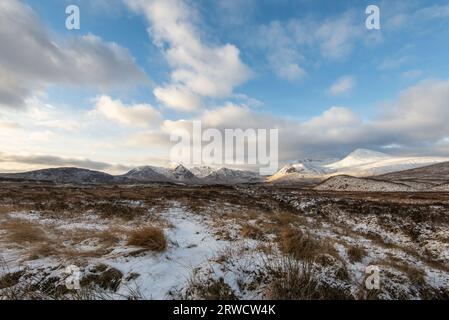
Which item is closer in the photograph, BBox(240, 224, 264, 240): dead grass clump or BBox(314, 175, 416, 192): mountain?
BBox(240, 224, 264, 240): dead grass clump

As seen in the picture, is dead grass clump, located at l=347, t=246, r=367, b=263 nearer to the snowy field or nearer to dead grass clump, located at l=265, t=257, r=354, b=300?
the snowy field

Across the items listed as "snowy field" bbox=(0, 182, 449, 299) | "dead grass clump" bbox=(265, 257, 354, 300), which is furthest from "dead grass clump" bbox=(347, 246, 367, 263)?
"dead grass clump" bbox=(265, 257, 354, 300)

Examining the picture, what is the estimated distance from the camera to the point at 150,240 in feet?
25.3

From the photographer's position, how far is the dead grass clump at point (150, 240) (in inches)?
295

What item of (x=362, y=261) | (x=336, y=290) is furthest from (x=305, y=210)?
(x=336, y=290)

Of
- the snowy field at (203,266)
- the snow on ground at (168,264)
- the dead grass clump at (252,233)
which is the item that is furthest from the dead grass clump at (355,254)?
the snow on ground at (168,264)

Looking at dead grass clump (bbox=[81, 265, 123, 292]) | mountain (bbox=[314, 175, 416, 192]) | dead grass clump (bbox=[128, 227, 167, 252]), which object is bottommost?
mountain (bbox=[314, 175, 416, 192])

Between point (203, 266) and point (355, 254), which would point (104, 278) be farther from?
point (355, 254)

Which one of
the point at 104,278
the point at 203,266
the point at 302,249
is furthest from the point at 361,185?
the point at 104,278

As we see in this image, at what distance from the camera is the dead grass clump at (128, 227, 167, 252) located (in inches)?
295

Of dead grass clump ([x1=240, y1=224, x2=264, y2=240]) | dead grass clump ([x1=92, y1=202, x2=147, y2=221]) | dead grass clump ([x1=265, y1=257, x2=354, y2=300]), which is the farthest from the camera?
dead grass clump ([x1=92, y1=202, x2=147, y2=221])
